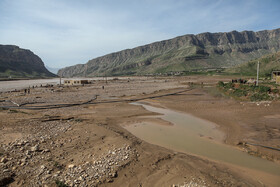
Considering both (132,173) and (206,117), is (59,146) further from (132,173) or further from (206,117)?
(206,117)

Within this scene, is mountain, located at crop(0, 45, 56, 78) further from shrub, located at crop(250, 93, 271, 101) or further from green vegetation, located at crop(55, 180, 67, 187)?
green vegetation, located at crop(55, 180, 67, 187)

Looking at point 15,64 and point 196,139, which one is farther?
point 15,64

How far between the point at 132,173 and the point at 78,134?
551 cm

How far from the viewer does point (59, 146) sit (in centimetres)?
890

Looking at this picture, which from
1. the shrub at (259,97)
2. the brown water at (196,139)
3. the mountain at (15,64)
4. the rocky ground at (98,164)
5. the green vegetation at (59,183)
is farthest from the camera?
the mountain at (15,64)

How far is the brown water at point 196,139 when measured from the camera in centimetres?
830

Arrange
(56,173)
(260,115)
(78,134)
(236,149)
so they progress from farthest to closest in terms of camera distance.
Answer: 1. (260,115)
2. (78,134)
3. (236,149)
4. (56,173)

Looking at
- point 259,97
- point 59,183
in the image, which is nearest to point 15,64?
point 259,97

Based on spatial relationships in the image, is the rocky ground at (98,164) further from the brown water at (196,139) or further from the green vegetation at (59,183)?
the brown water at (196,139)

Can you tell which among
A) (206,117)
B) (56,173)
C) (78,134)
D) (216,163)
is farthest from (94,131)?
(206,117)

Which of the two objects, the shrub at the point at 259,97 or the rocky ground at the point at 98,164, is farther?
the shrub at the point at 259,97

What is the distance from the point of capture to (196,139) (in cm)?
1121

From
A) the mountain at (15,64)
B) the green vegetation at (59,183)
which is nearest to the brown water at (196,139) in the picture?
the green vegetation at (59,183)

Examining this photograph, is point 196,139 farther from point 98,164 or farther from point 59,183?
point 59,183
